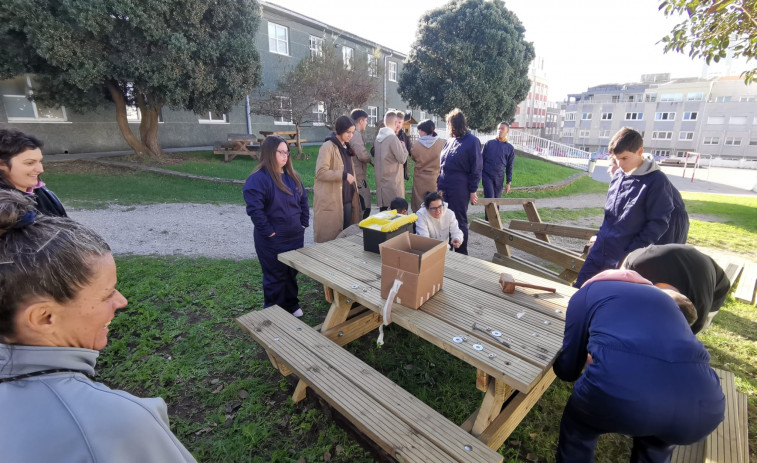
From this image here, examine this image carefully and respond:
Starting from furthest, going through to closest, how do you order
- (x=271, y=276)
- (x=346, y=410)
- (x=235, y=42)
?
(x=235, y=42), (x=271, y=276), (x=346, y=410)

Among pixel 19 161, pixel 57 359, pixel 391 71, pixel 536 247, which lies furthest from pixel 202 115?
pixel 391 71

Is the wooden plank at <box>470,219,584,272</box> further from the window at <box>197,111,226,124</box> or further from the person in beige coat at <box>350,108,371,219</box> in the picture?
the window at <box>197,111,226,124</box>

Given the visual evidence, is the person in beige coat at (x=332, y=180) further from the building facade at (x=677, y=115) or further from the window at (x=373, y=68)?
the building facade at (x=677, y=115)

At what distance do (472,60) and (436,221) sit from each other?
1644 centimetres

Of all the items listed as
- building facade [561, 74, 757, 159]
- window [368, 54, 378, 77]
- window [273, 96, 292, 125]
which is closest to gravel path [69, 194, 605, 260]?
window [273, 96, 292, 125]

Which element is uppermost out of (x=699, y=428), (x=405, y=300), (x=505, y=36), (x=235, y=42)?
(x=505, y=36)

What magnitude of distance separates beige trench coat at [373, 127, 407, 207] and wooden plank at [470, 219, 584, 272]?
131 centimetres

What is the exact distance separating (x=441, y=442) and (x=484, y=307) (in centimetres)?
91

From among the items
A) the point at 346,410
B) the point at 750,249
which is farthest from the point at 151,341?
the point at 750,249

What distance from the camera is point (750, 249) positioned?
6.66 m

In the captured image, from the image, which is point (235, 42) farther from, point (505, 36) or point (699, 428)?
point (699, 428)

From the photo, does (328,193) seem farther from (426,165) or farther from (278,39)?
(278,39)

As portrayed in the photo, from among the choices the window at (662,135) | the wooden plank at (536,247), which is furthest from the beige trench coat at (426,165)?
the window at (662,135)

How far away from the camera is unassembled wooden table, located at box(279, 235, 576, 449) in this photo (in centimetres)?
202
